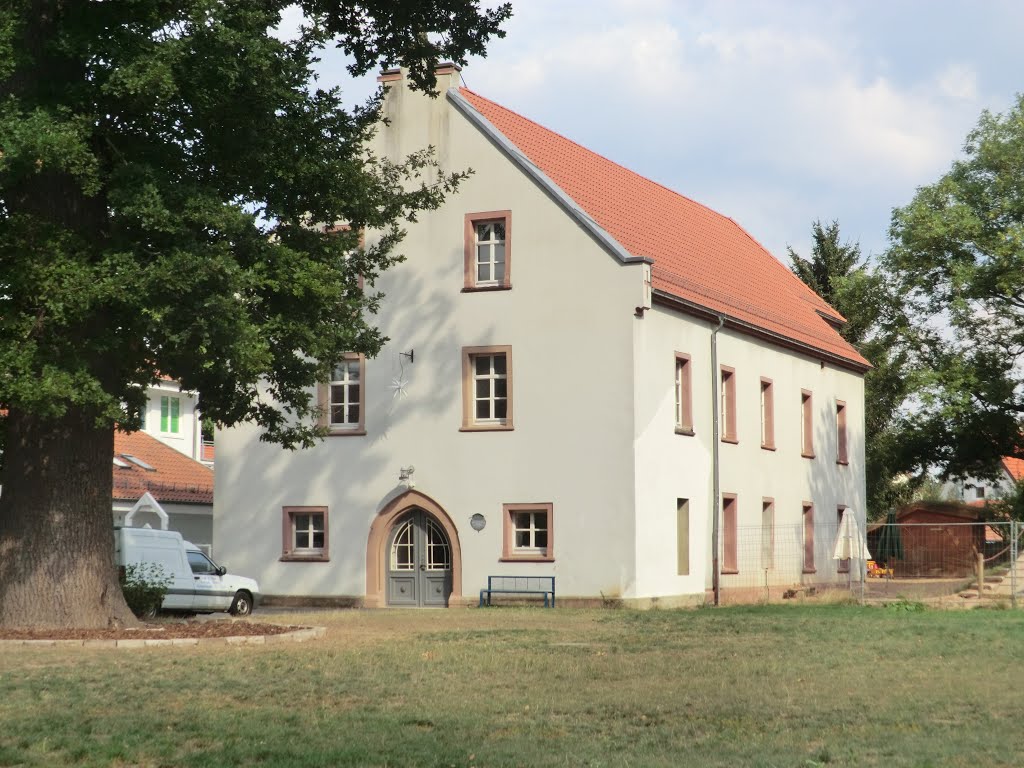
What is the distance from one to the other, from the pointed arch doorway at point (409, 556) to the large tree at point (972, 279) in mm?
19681

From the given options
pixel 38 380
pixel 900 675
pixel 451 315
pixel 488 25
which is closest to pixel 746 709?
pixel 900 675

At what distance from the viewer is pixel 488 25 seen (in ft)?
72.9

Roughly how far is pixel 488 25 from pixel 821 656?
390 inches

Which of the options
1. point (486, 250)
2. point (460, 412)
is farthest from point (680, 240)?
point (460, 412)

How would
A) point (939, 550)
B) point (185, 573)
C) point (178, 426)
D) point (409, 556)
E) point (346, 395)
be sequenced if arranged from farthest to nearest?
point (178, 426), point (939, 550), point (346, 395), point (409, 556), point (185, 573)

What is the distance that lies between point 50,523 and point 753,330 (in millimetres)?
22551

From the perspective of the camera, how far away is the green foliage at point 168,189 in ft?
61.9

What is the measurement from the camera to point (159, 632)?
20.9 m

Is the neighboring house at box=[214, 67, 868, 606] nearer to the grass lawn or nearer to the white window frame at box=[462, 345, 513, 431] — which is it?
the white window frame at box=[462, 345, 513, 431]

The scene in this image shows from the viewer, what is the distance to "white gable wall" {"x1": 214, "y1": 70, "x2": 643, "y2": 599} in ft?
109

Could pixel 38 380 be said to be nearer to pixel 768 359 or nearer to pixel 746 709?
pixel 746 709

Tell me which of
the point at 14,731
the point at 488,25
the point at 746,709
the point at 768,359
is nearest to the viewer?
the point at 14,731

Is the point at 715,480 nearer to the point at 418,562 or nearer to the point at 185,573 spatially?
the point at 418,562

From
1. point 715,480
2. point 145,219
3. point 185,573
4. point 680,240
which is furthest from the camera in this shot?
point 680,240
